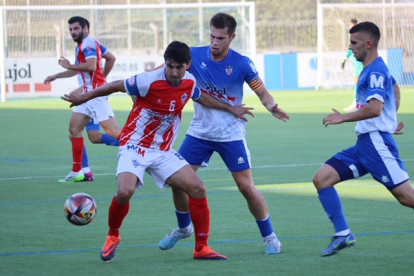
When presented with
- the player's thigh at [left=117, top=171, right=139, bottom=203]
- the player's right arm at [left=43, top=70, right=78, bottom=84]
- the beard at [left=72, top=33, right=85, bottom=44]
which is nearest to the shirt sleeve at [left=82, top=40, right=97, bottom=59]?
the beard at [left=72, top=33, right=85, bottom=44]

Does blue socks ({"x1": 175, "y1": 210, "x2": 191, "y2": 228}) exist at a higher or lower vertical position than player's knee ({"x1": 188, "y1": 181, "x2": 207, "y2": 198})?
lower

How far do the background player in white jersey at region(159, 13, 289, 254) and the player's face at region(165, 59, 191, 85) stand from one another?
0.64 metres

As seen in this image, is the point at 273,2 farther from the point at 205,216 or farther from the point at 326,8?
the point at 205,216

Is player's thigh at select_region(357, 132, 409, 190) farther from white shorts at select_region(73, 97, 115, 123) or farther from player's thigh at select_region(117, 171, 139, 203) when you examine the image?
white shorts at select_region(73, 97, 115, 123)

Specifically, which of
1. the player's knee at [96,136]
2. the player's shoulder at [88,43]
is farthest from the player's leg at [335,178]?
the player's knee at [96,136]

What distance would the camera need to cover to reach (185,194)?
23.5 feet

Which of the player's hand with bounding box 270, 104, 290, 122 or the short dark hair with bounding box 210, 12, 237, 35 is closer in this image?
the short dark hair with bounding box 210, 12, 237, 35

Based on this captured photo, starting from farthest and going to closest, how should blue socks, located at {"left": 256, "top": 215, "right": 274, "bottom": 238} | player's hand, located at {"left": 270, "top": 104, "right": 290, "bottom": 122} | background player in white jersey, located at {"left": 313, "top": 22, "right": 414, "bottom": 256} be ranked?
player's hand, located at {"left": 270, "top": 104, "right": 290, "bottom": 122} < blue socks, located at {"left": 256, "top": 215, "right": 274, "bottom": 238} < background player in white jersey, located at {"left": 313, "top": 22, "right": 414, "bottom": 256}

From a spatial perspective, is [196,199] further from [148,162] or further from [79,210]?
[79,210]

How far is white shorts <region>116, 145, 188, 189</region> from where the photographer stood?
262 inches

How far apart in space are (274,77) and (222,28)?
30445 mm

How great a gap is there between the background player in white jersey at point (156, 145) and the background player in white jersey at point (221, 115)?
37 cm

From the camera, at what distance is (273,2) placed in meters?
48.4

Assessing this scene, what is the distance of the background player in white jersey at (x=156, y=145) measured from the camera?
658 centimetres
